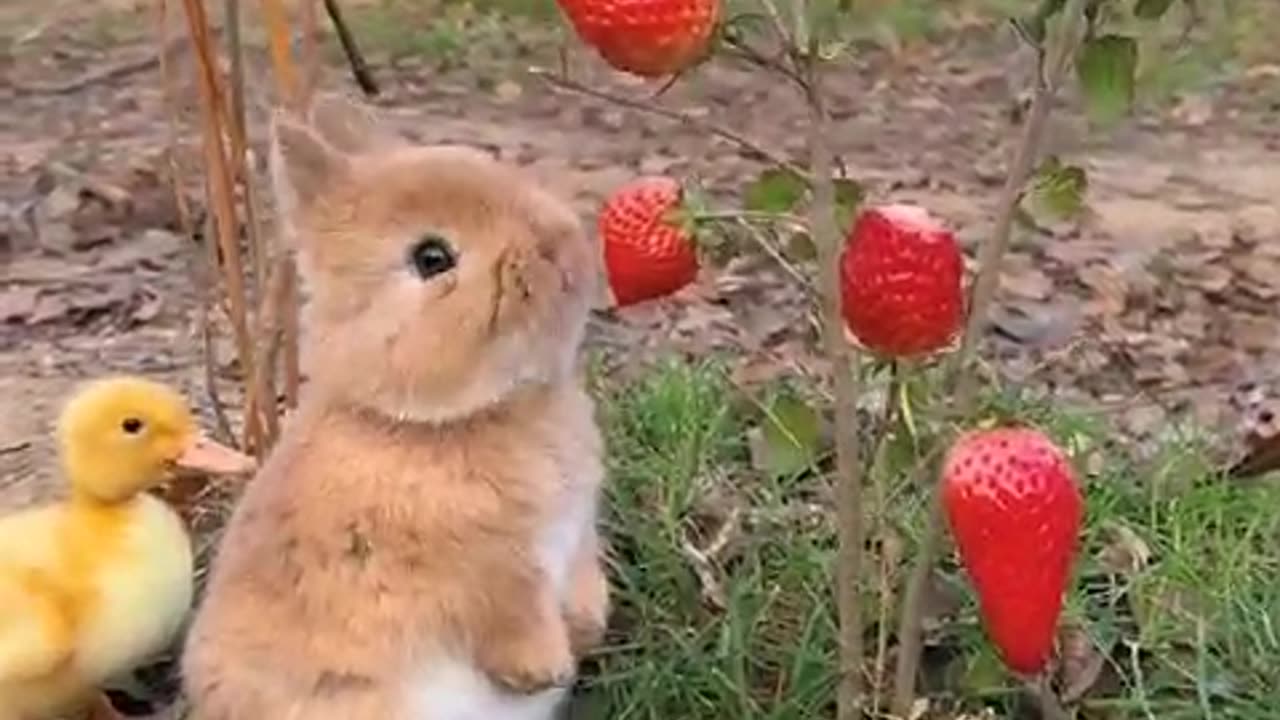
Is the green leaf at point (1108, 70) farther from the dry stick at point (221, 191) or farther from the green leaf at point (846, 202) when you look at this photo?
the dry stick at point (221, 191)

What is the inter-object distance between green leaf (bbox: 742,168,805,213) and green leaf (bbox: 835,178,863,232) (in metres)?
0.03

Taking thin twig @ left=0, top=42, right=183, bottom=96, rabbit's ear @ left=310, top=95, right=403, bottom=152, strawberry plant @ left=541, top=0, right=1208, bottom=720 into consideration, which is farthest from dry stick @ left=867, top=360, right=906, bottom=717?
thin twig @ left=0, top=42, right=183, bottom=96

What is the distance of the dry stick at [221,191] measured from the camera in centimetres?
215

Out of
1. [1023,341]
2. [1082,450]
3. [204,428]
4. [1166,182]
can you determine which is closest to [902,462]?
[1082,450]

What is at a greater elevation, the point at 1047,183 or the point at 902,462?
the point at 1047,183

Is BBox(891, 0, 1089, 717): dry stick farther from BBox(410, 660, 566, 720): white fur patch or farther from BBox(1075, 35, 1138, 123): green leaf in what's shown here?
BBox(410, 660, 566, 720): white fur patch

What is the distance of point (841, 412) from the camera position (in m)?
1.82

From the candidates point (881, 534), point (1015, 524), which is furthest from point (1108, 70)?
point (881, 534)

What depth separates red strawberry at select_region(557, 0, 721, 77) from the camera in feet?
5.25

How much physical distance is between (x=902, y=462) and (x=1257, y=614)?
14.0 inches

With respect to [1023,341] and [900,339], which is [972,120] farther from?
[900,339]

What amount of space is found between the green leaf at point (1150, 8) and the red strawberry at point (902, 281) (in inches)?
7.2

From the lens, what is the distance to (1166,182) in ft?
13.6

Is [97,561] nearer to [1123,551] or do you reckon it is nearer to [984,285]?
[984,285]
